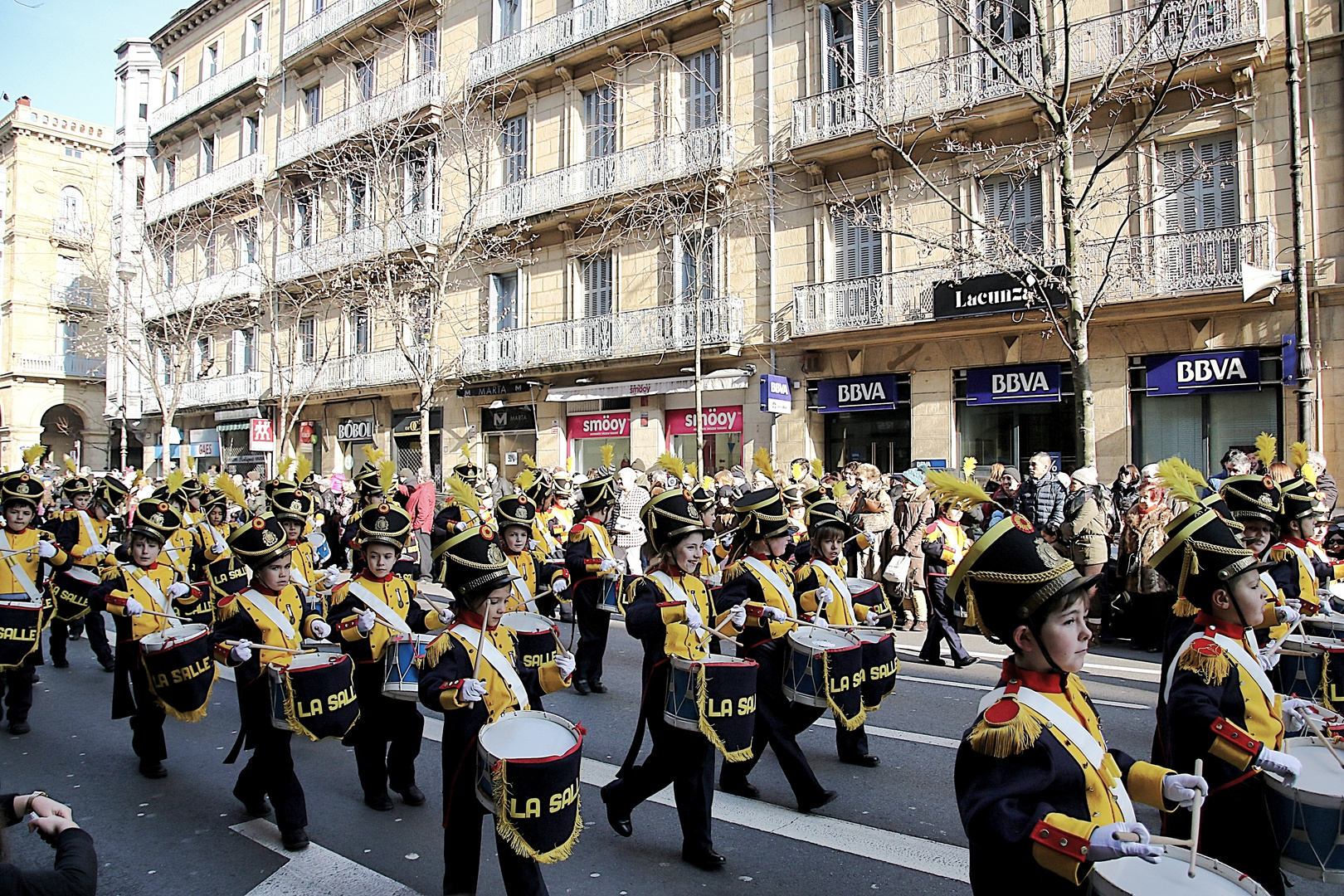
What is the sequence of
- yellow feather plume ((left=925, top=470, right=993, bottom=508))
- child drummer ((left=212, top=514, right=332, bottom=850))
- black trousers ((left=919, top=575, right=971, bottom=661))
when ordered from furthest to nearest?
black trousers ((left=919, top=575, right=971, bottom=661)) → child drummer ((left=212, top=514, right=332, bottom=850)) → yellow feather plume ((left=925, top=470, right=993, bottom=508))

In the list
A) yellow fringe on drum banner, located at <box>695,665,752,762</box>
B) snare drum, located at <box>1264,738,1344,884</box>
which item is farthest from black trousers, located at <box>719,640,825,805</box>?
snare drum, located at <box>1264,738,1344,884</box>

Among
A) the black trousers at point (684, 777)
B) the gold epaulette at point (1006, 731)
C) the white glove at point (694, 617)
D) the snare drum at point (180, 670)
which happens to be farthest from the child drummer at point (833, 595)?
the snare drum at point (180, 670)

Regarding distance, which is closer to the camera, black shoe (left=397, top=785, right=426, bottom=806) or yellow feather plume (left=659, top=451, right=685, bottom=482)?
black shoe (left=397, top=785, right=426, bottom=806)

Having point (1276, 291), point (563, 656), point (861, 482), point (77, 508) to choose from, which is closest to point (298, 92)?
point (77, 508)

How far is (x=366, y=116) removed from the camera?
27.4m

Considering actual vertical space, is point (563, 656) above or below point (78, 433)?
below

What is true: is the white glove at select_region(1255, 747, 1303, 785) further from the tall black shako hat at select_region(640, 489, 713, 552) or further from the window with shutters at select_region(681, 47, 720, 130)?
the window with shutters at select_region(681, 47, 720, 130)

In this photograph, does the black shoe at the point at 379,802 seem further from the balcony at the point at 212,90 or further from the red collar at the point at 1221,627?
the balcony at the point at 212,90

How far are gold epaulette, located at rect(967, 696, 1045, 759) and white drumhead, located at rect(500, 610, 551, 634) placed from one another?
246cm

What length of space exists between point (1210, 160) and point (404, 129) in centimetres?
1985

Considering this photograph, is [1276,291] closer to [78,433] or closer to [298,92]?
[298,92]

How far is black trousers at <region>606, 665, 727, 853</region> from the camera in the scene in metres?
4.43

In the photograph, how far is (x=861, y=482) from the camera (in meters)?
12.0

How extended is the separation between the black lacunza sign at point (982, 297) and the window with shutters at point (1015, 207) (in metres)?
0.63
